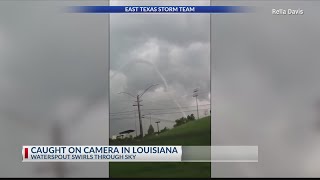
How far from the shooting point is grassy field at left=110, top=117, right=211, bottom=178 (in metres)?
3.18

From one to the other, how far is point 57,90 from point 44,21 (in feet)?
2.61

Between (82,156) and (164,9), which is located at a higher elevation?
(164,9)

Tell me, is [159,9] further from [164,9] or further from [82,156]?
[82,156]

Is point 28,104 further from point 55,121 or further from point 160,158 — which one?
point 160,158

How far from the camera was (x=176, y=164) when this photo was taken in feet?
10.5

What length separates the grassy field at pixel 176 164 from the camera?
10.4 feet

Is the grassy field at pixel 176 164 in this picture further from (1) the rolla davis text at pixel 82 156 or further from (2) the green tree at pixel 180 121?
(1) the rolla davis text at pixel 82 156

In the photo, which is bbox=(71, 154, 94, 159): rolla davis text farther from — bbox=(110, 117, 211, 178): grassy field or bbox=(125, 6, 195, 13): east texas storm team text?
bbox=(125, 6, 195, 13): east texas storm team text

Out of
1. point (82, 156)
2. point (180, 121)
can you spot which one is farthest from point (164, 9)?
point (82, 156)

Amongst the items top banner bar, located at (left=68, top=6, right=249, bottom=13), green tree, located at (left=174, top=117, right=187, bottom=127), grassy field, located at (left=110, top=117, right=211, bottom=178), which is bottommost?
grassy field, located at (left=110, top=117, right=211, bottom=178)

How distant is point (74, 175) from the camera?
3.22m
